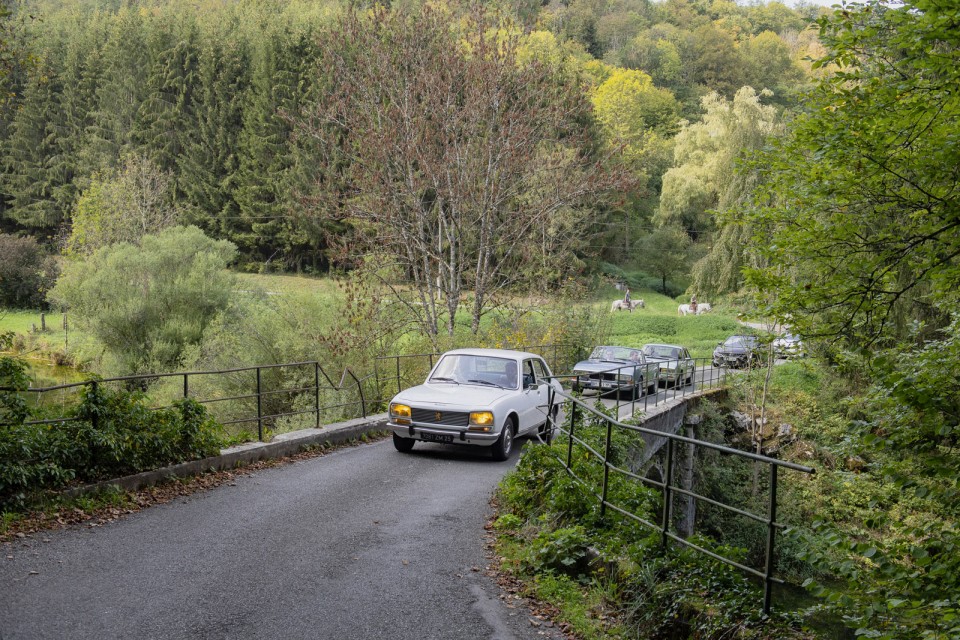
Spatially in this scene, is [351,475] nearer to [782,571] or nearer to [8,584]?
[8,584]

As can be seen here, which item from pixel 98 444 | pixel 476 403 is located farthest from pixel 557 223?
pixel 98 444

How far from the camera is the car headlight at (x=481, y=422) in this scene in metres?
12.4

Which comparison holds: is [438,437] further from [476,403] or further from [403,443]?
[403,443]

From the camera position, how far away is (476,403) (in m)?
12.5

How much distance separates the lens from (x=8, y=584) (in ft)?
20.1

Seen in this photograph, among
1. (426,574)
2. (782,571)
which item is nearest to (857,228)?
(426,574)

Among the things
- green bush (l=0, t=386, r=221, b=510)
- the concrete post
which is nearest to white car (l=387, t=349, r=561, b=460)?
green bush (l=0, t=386, r=221, b=510)

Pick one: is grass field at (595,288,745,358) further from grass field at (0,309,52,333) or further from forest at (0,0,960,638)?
grass field at (0,309,52,333)

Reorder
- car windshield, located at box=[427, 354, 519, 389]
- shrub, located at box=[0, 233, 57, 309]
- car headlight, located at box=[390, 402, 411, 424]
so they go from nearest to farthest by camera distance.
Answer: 1. car headlight, located at box=[390, 402, 411, 424]
2. car windshield, located at box=[427, 354, 519, 389]
3. shrub, located at box=[0, 233, 57, 309]

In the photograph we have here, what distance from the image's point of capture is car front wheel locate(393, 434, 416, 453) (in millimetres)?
13336

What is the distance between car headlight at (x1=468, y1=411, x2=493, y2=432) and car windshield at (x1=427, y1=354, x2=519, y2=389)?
1.18 metres

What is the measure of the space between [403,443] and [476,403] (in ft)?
5.63

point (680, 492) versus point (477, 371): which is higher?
point (477, 371)

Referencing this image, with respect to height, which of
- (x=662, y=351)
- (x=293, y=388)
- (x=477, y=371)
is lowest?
(x=662, y=351)
